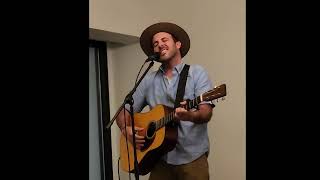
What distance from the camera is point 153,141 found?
113cm

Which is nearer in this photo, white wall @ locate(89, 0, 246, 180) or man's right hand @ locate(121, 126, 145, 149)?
white wall @ locate(89, 0, 246, 180)

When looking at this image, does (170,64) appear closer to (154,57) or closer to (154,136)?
(154,57)

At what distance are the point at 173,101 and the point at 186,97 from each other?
47 mm

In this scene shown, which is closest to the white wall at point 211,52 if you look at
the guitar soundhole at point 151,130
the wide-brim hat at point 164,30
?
the wide-brim hat at point 164,30

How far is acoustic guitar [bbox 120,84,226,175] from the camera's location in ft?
3.54

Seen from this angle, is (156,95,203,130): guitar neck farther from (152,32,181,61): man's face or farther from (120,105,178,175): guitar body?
(152,32,181,61): man's face

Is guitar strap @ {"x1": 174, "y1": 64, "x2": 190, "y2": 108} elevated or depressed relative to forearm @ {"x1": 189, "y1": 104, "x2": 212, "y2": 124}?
elevated

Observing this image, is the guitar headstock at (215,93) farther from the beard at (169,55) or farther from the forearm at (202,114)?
the beard at (169,55)

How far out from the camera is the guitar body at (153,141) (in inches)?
42.9

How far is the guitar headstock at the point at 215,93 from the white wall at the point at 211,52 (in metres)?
0.03

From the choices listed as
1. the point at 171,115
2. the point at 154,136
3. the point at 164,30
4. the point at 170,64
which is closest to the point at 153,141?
the point at 154,136

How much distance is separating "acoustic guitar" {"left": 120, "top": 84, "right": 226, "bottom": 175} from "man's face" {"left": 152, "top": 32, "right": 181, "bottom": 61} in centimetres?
18

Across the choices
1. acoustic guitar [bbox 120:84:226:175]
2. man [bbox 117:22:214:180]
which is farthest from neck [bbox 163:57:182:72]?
acoustic guitar [bbox 120:84:226:175]
